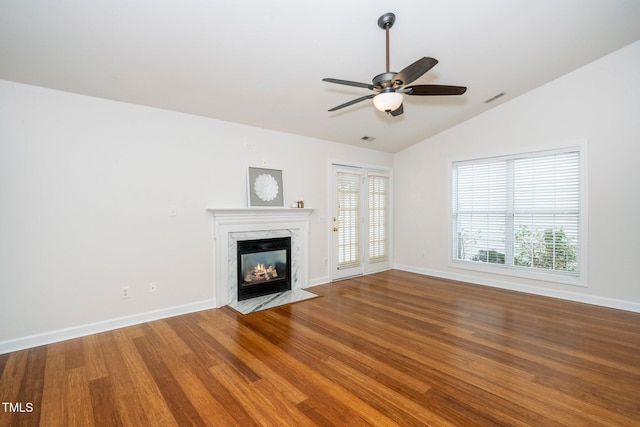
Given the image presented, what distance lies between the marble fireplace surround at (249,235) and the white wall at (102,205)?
139mm

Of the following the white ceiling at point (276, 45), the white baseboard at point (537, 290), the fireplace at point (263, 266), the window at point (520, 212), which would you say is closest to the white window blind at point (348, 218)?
the fireplace at point (263, 266)

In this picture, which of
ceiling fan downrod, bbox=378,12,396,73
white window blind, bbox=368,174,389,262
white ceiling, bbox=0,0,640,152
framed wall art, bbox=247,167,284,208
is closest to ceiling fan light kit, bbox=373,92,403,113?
ceiling fan downrod, bbox=378,12,396,73

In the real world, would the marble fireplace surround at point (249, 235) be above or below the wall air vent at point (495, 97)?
below

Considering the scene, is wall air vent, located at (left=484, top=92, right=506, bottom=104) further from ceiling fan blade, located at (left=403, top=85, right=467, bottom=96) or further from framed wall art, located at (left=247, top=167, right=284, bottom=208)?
framed wall art, located at (left=247, top=167, right=284, bottom=208)

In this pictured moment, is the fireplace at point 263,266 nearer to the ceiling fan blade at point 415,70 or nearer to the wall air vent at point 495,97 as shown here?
the ceiling fan blade at point 415,70

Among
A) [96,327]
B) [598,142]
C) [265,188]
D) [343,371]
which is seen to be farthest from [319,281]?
[598,142]

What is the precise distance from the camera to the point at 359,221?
5.83 metres

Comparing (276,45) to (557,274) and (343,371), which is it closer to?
(343,371)

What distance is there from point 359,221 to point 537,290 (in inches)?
120

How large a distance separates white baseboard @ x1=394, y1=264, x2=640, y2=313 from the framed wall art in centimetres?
Answer: 334

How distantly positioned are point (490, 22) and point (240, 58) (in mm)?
2511

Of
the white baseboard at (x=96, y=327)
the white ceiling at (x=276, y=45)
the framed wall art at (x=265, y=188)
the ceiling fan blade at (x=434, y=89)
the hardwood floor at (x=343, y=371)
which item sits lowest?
the hardwood floor at (x=343, y=371)

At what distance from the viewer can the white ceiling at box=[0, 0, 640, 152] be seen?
235 cm

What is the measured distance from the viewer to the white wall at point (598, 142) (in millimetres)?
3742
